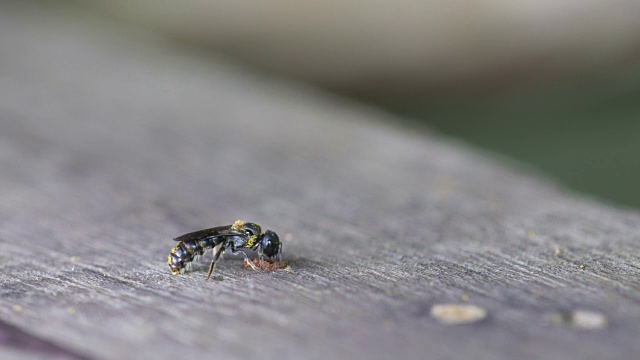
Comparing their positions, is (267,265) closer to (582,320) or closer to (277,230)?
(277,230)

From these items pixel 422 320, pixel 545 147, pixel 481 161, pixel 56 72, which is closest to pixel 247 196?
pixel 481 161

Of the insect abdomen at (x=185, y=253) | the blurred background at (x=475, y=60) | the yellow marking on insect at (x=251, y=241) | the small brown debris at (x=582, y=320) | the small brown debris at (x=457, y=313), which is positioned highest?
the blurred background at (x=475, y=60)

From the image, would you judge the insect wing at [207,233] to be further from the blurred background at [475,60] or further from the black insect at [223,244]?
the blurred background at [475,60]

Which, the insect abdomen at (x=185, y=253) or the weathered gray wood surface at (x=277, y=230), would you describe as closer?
the weathered gray wood surface at (x=277, y=230)

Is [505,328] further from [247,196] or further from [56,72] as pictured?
[56,72]

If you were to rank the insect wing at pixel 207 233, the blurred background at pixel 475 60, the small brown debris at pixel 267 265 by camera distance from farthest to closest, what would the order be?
1. the blurred background at pixel 475 60
2. the insect wing at pixel 207 233
3. the small brown debris at pixel 267 265

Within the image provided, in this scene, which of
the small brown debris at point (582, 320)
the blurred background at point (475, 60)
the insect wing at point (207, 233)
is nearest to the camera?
the small brown debris at point (582, 320)

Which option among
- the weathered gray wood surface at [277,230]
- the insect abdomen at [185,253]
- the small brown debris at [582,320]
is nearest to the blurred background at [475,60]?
the weathered gray wood surface at [277,230]
